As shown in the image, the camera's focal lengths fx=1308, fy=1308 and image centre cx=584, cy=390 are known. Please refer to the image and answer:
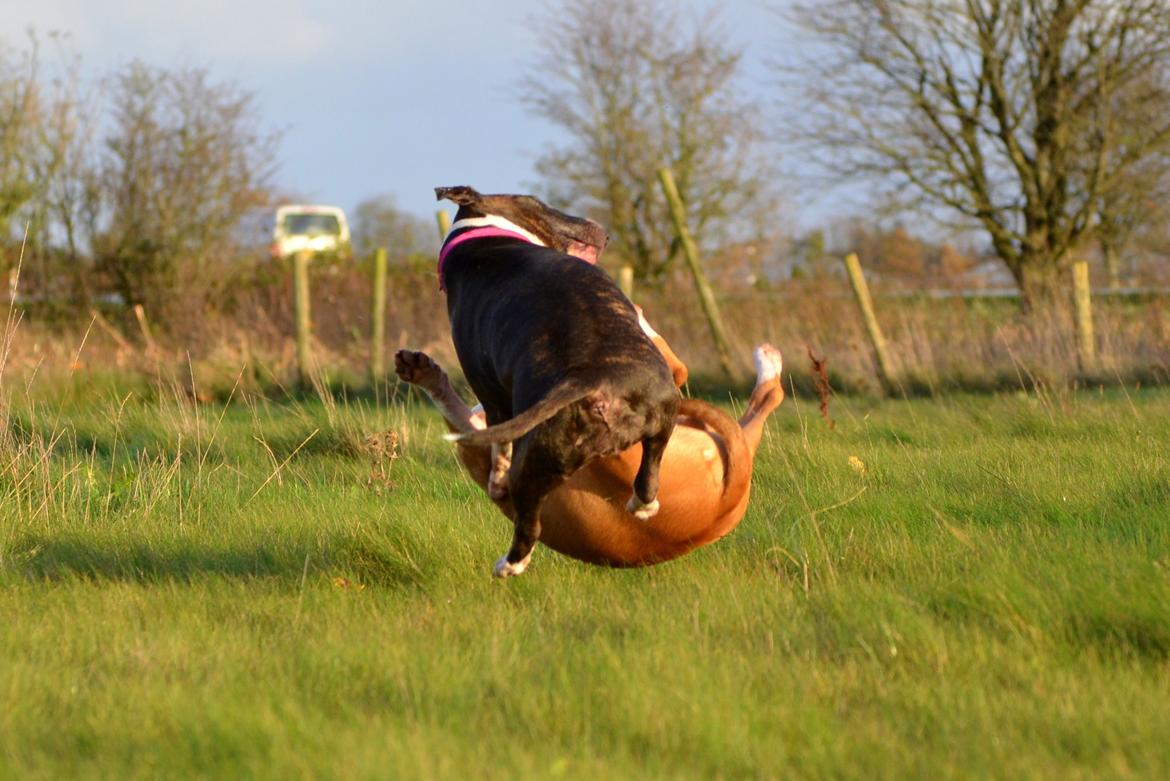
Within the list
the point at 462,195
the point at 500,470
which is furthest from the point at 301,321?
the point at 500,470

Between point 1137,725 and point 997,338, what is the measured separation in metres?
8.91

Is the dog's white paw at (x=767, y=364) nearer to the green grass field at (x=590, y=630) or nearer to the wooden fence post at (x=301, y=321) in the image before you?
the green grass field at (x=590, y=630)

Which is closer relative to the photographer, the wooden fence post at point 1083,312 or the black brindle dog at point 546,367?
the black brindle dog at point 546,367

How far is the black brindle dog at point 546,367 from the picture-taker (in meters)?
3.54

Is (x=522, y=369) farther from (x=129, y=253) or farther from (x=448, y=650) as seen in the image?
(x=129, y=253)

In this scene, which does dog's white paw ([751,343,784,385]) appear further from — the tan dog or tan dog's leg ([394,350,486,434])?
tan dog's leg ([394,350,486,434])

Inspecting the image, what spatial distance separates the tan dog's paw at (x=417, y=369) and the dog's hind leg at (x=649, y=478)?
85 cm

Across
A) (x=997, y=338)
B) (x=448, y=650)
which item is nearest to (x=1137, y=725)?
(x=448, y=650)

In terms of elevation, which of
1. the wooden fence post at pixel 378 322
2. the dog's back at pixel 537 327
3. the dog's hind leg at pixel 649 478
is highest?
the dog's back at pixel 537 327

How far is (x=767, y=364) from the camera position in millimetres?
4734

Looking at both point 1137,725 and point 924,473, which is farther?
point 924,473

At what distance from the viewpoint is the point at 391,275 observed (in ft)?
55.1

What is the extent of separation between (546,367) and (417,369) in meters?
0.72

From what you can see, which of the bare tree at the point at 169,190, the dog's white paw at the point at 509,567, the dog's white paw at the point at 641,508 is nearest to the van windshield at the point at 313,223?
the bare tree at the point at 169,190
